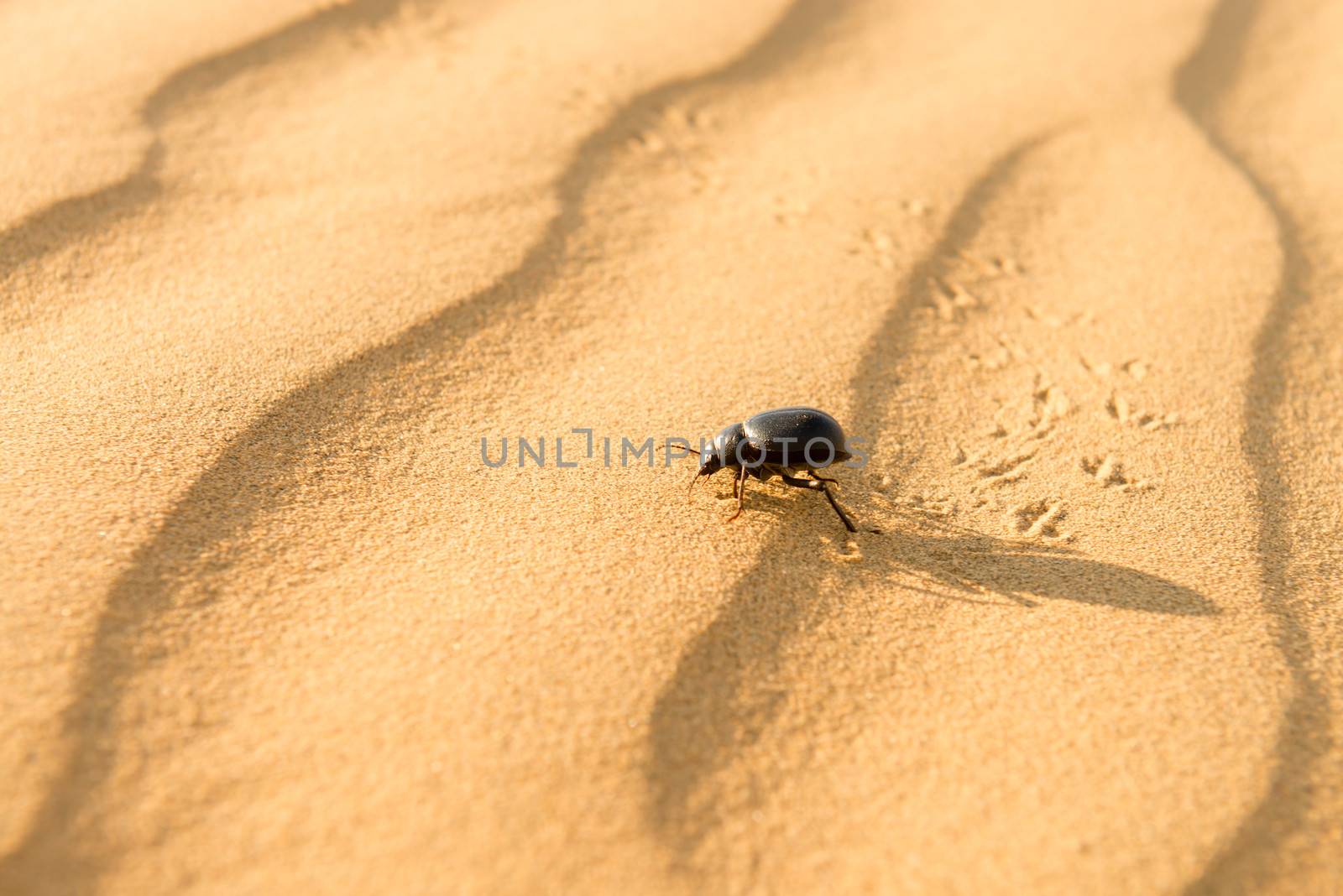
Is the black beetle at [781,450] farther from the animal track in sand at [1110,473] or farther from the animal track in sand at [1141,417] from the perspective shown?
the animal track in sand at [1141,417]

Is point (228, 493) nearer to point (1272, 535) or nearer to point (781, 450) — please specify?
point (781, 450)

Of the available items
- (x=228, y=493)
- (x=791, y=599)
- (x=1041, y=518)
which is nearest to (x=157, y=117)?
(x=228, y=493)

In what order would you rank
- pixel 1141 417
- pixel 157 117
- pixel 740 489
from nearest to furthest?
1. pixel 740 489
2. pixel 1141 417
3. pixel 157 117

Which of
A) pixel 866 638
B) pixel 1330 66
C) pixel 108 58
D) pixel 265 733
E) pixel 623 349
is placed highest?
pixel 108 58

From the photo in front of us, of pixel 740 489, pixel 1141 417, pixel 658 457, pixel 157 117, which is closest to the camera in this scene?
pixel 740 489

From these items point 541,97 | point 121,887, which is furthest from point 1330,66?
point 121,887

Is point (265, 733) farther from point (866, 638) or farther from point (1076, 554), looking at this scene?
point (1076, 554)

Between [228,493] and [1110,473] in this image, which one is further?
[1110,473]
